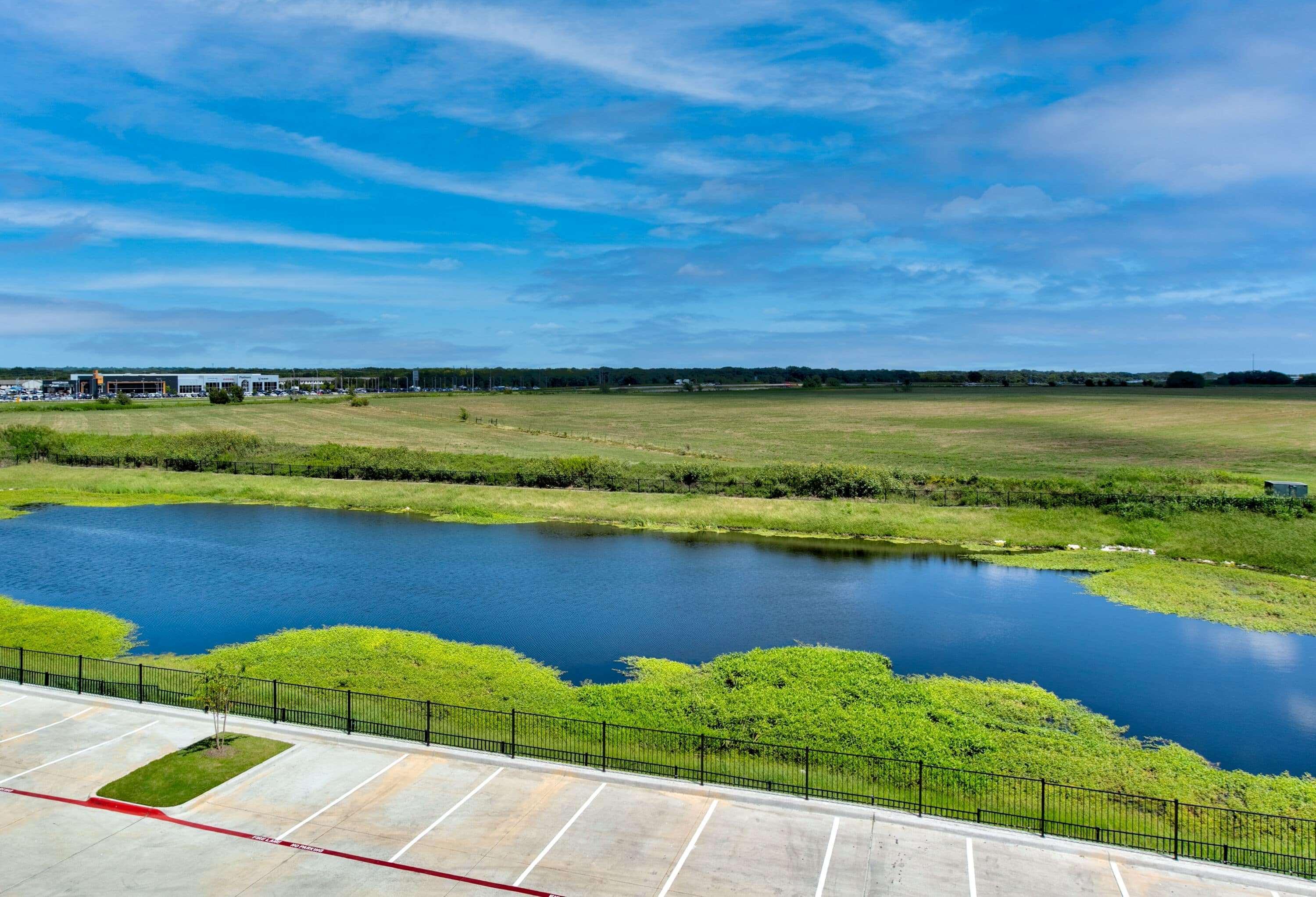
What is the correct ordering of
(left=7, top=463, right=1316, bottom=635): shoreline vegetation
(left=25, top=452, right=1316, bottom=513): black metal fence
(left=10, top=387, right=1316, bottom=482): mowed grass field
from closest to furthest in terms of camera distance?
(left=7, top=463, right=1316, bottom=635): shoreline vegetation < (left=25, top=452, right=1316, bottom=513): black metal fence < (left=10, top=387, right=1316, bottom=482): mowed grass field

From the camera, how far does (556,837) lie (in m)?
22.5

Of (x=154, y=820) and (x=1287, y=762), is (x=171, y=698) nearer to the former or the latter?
(x=154, y=820)

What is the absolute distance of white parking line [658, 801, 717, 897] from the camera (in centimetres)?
2047

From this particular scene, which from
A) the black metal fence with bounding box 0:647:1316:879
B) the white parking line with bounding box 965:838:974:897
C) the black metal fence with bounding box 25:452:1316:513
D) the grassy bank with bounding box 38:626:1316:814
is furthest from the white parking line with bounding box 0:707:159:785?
the black metal fence with bounding box 25:452:1316:513

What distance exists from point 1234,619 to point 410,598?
4401 cm

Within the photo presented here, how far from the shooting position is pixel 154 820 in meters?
23.2

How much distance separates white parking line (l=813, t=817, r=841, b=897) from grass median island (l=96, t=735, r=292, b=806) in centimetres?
1619

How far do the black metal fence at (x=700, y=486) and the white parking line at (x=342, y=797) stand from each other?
5971cm

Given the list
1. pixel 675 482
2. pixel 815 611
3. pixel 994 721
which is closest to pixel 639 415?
pixel 675 482

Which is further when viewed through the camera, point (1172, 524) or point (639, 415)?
point (639, 415)

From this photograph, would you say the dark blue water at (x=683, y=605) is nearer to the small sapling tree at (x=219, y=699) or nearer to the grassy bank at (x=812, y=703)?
the grassy bank at (x=812, y=703)

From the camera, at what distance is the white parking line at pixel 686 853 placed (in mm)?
20469

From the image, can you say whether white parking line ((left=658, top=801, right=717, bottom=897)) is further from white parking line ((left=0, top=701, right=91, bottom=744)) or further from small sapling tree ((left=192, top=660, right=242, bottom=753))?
white parking line ((left=0, top=701, right=91, bottom=744))

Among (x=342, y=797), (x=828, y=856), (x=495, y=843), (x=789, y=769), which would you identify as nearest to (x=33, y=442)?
(x=342, y=797)
